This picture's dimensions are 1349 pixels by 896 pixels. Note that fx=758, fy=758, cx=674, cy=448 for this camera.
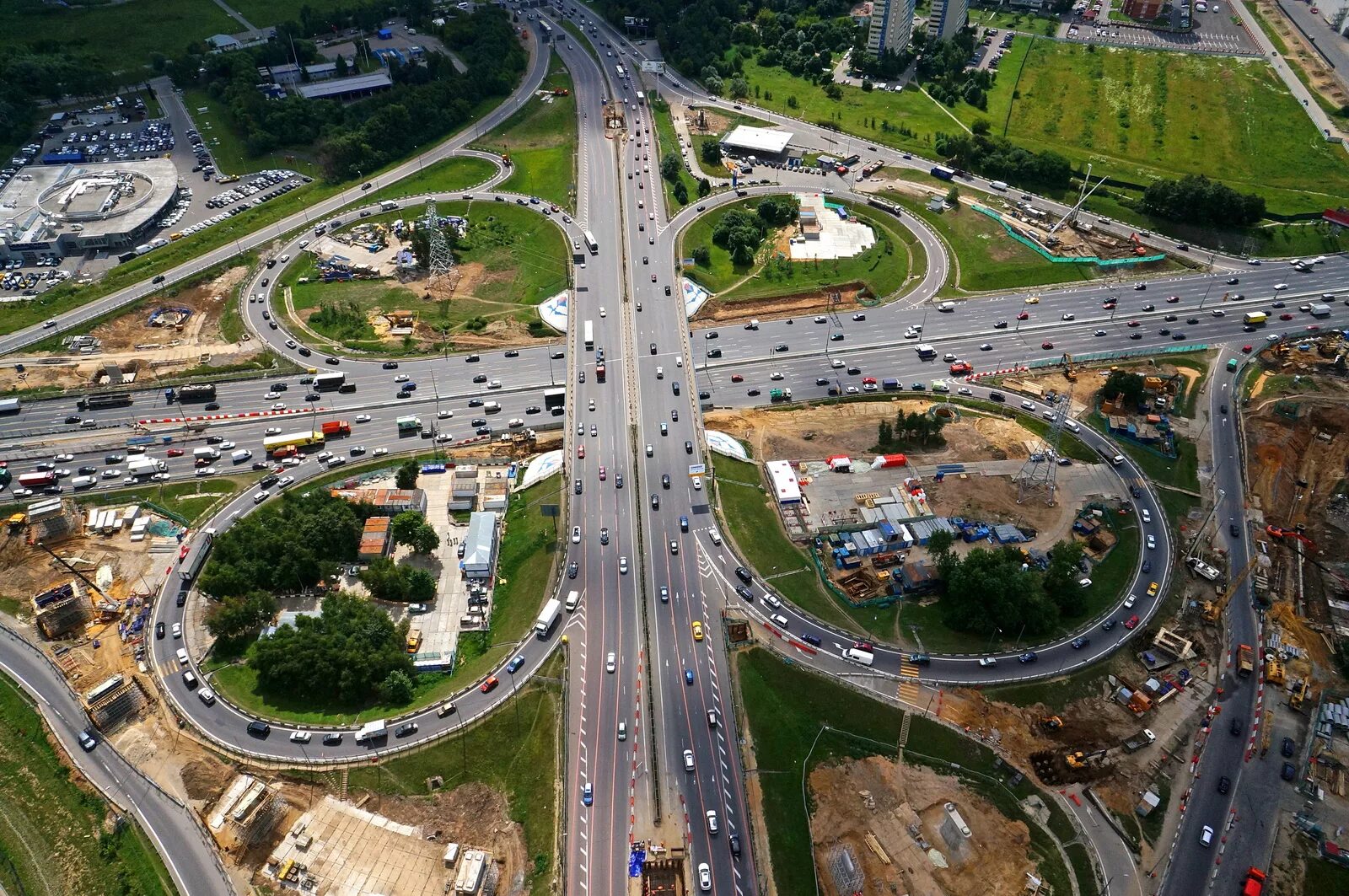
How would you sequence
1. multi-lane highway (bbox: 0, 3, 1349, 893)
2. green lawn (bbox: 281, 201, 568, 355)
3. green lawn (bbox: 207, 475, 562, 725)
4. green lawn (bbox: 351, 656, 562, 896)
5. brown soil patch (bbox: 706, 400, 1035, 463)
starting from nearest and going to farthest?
green lawn (bbox: 351, 656, 562, 896)
multi-lane highway (bbox: 0, 3, 1349, 893)
green lawn (bbox: 207, 475, 562, 725)
brown soil patch (bbox: 706, 400, 1035, 463)
green lawn (bbox: 281, 201, 568, 355)

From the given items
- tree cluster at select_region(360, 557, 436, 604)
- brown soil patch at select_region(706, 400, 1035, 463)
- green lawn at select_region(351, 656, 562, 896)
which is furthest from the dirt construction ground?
brown soil patch at select_region(706, 400, 1035, 463)

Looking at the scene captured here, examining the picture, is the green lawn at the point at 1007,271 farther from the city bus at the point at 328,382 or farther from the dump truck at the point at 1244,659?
the city bus at the point at 328,382

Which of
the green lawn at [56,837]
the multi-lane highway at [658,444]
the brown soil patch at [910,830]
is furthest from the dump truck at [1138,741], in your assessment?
the green lawn at [56,837]

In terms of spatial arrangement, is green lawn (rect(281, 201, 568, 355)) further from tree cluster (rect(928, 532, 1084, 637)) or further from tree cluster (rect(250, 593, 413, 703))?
tree cluster (rect(928, 532, 1084, 637))

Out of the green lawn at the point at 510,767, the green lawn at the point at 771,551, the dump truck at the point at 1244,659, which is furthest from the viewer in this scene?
the green lawn at the point at 771,551

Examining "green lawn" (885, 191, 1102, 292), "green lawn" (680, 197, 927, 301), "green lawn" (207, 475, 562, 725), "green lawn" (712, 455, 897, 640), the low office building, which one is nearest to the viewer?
"green lawn" (207, 475, 562, 725)
